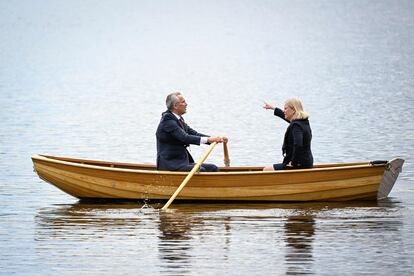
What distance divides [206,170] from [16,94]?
35981mm

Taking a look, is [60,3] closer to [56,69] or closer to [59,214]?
[56,69]

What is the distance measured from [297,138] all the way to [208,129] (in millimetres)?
20443

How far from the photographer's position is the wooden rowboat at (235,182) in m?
18.6

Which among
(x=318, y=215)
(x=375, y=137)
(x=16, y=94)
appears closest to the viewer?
(x=318, y=215)

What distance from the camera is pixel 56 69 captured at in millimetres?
77500

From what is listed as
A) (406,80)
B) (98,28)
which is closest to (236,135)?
(406,80)

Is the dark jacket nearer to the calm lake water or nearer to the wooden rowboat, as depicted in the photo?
the wooden rowboat

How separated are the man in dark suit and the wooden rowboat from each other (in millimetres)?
297

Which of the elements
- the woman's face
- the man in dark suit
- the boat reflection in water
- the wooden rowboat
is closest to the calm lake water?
the boat reflection in water

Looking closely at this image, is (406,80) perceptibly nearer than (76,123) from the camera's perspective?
No

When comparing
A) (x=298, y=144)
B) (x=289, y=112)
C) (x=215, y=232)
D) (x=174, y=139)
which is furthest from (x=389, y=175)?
(x=215, y=232)

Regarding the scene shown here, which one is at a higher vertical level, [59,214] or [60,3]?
[60,3]

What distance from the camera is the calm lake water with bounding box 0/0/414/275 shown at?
15250mm

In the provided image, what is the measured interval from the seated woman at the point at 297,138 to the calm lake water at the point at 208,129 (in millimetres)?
628
